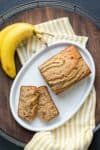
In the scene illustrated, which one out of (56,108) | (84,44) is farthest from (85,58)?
(56,108)

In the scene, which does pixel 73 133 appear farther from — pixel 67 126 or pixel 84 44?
pixel 84 44

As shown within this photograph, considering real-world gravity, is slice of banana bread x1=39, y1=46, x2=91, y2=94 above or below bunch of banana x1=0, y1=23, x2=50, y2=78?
below

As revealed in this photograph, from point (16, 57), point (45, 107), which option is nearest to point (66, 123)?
point (45, 107)

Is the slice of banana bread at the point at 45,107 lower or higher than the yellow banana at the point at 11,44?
lower

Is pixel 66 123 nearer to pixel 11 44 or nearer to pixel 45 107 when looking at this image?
pixel 45 107
